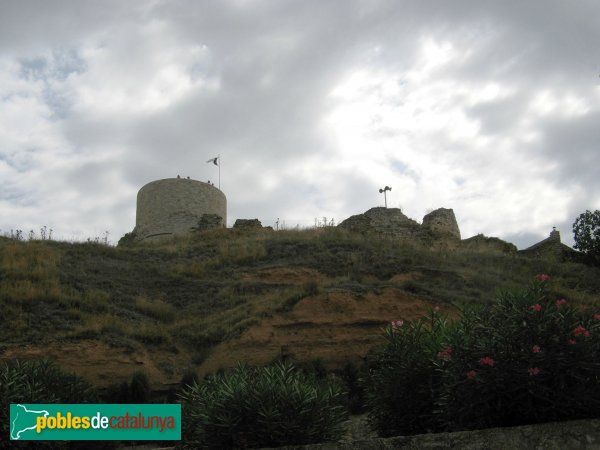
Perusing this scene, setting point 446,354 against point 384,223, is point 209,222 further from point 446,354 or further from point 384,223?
point 446,354

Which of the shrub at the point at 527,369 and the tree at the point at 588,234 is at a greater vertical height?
the tree at the point at 588,234

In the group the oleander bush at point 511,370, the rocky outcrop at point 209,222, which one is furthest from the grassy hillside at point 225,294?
the rocky outcrop at point 209,222

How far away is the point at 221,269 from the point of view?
1862 centimetres

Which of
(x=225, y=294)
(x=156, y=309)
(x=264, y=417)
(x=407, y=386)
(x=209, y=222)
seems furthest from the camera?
(x=209, y=222)

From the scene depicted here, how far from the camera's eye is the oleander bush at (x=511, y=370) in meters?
5.72

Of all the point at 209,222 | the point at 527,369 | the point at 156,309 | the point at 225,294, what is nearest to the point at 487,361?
the point at 527,369

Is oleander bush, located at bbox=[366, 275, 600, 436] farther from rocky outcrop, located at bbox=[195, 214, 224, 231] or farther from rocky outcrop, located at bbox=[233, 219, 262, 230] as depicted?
rocky outcrop, located at bbox=[195, 214, 224, 231]

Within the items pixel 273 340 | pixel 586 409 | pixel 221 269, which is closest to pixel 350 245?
pixel 221 269

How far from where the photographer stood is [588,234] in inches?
843

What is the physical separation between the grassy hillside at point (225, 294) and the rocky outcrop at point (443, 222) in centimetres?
457

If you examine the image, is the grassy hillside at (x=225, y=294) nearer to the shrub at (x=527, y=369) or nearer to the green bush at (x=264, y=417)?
the green bush at (x=264, y=417)

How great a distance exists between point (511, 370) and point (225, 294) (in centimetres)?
1076

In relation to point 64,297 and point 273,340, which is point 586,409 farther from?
point 64,297

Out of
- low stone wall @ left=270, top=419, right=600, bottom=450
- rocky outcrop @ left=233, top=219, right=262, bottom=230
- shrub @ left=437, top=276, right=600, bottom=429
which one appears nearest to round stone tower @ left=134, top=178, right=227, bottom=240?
rocky outcrop @ left=233, top=219, right=262, bottom=230
